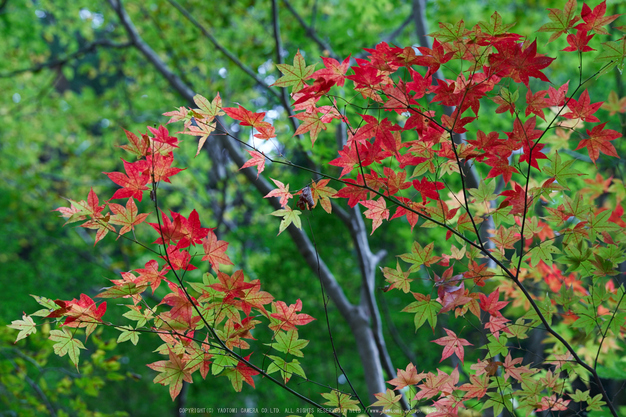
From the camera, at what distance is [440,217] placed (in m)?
1.18

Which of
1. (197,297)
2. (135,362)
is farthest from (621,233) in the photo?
(135,362)

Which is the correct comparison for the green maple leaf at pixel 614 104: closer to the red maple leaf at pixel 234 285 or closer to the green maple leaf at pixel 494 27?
the green maple leaf at pixel 494 27

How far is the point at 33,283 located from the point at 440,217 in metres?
6.81

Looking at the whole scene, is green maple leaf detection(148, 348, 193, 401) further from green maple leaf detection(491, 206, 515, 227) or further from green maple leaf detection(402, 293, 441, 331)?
green maple leaf detection(491, 206, 515, 227)

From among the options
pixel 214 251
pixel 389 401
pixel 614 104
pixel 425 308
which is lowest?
pixel 389 401

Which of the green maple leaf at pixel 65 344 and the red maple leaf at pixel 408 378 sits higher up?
the green maple leaf at pixel 65 344

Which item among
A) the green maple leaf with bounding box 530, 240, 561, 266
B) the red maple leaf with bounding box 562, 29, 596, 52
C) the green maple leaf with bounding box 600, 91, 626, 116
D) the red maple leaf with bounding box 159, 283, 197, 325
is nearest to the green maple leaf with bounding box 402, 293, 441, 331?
the green maple leaf with bounding box 530, 240, 561, 266

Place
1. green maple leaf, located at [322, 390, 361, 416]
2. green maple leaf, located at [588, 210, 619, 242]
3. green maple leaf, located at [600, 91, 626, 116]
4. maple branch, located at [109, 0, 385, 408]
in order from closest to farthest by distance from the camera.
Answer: green maple leaf, located at [322, 390, 361, 416] < green maple leaf, located at [588, 210, 619, 242] < green maple leaf, located at [600, 91, 626, 116] < maple branch, located at [109, 0, 385, 408]

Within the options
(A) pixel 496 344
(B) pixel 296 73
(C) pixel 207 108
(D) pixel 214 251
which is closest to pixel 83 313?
(D) pixel 214 251

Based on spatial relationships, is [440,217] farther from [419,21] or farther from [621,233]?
[419,21]

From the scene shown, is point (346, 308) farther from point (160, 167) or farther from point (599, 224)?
point (160, 167)

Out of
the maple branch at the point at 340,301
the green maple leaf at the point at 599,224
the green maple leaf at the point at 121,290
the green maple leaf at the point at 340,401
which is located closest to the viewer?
the green maple leaf at the point at 121,290

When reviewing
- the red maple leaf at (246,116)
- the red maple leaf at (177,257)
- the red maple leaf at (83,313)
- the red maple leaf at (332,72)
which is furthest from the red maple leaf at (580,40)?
the red maple leaf at (83,313)

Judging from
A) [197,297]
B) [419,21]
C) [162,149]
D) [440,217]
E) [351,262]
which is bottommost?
[197,297]
